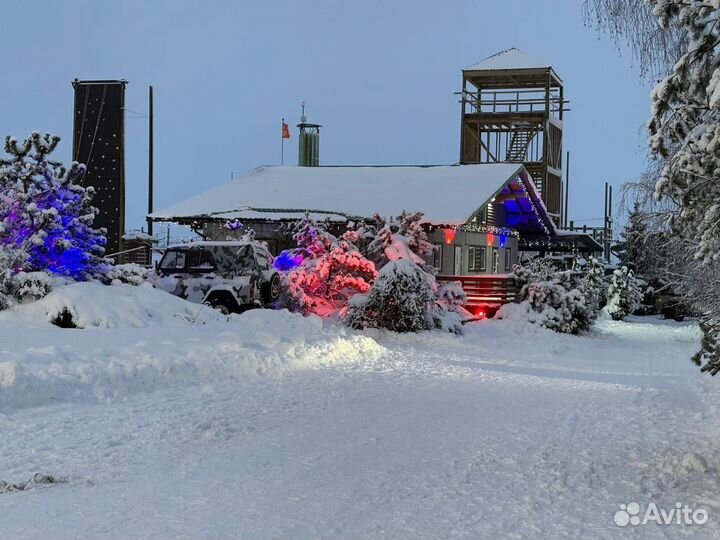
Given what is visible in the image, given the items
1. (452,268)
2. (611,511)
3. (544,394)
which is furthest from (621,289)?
(611,511)

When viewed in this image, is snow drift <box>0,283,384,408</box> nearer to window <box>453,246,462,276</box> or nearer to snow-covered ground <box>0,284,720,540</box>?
snow-covered ground <box>0,284,720,540</box>

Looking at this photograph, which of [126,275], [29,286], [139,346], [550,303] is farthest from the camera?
[550,303]

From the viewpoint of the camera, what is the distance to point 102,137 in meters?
24.4

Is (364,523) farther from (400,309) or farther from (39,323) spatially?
(400,309)

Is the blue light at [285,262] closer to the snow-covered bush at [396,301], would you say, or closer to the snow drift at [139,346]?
the snow-covered bush at [396,301]

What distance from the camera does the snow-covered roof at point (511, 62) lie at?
3725 cm

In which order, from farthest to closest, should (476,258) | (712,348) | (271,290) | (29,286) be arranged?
(476,258) < (271,290) < (29,286) < (712,348)

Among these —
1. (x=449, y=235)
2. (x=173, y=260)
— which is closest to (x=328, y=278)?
(x=173, y=260)

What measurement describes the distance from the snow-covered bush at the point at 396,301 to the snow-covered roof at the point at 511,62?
20874mm

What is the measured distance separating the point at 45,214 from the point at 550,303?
560 inches

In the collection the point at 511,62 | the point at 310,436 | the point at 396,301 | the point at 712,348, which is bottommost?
the point at 310,436

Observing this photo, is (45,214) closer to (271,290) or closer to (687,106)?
(271,290)

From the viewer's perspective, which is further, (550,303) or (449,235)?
(449,235)

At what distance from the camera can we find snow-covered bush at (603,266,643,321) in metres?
30.6
